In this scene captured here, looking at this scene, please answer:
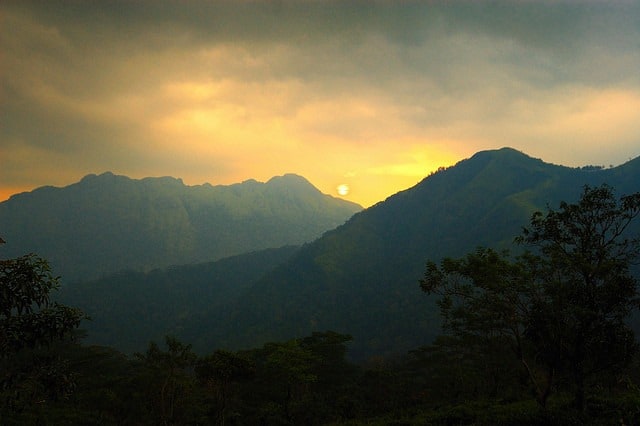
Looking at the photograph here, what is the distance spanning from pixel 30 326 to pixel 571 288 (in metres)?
21.2

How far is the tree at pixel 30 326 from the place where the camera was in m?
9.48

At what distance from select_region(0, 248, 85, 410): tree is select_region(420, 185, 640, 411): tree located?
1511 centimetres

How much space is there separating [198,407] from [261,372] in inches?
501

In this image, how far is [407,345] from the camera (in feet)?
585

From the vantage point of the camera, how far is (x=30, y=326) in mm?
10078

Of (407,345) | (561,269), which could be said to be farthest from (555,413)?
(407,345)

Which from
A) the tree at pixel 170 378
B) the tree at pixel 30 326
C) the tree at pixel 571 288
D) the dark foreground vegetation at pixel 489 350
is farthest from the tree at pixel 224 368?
the tree at pixel 30 326

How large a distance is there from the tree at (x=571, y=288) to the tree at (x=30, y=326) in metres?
15.1

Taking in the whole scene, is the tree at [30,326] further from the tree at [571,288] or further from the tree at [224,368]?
the tree at [224,368]

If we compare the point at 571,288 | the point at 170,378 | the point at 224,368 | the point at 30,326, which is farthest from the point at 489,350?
the point at 30,326

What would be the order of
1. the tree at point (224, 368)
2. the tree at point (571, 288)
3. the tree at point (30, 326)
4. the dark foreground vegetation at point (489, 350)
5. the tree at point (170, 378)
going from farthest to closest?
the tree at point (170, 378), the tree at point (224, 368), the tree at point (571, 288), the dark foreground vegetation at point (489, 350), the tree at point (30, 326)

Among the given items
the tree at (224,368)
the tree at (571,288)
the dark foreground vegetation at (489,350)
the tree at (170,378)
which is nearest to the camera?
the dark foreground vegetation at (489,350)

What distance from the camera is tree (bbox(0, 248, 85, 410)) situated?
9484mm

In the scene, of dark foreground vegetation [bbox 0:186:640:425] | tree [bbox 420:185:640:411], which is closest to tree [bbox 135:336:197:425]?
dark foreground vegetation [bbox 0:186:640:425]
